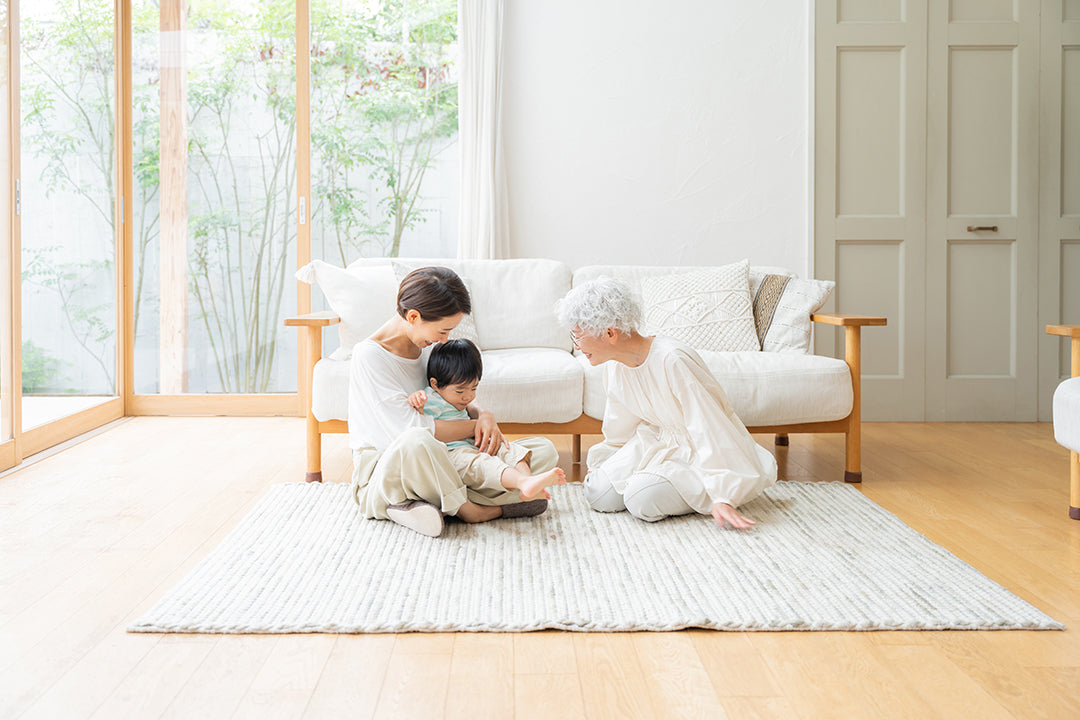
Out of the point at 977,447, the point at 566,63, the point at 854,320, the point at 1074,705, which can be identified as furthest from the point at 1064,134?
the point at 1074,705

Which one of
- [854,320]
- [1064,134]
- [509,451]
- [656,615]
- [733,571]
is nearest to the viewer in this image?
[656,615]

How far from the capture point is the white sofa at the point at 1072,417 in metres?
2.35

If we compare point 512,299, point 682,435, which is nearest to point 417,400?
point 682,435

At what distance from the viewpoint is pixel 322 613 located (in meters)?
1.80

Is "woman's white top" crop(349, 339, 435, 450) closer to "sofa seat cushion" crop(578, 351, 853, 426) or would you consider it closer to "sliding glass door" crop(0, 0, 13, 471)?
"sofa seat cushion" crop(578, 351, 853, 426)

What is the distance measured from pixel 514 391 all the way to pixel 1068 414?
1625mm

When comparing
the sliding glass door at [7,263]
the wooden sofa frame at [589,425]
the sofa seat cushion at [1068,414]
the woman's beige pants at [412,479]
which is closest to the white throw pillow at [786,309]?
the wooden sofa frame at [589,425]

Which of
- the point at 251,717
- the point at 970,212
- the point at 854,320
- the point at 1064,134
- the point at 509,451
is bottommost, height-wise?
the point at 251,717

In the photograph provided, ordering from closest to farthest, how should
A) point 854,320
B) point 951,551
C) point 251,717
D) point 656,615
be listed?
point 251,717, point 656,615, point 951,551, point 854,320

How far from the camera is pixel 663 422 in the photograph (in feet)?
8.45

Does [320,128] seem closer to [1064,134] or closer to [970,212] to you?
[970,212]

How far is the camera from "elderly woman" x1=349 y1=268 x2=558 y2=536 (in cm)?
232

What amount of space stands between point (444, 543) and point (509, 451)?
14.9 inches

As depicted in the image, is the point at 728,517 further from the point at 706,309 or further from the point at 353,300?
the point at 353,300
